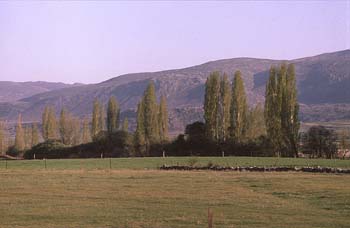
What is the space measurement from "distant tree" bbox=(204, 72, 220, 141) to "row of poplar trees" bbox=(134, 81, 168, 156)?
30.0 ft

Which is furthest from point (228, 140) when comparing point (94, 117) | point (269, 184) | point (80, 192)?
point (80, 192)

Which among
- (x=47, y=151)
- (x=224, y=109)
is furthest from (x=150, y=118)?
(x=47, y=151)

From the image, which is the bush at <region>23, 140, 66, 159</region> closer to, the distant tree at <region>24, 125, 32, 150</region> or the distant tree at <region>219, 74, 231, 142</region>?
the distant tree at <region>24, 125, 32, 150</region>

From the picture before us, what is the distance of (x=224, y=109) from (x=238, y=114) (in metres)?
2.82

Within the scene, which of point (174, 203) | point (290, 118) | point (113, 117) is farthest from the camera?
point (113, 117)

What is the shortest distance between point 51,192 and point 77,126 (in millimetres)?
91321

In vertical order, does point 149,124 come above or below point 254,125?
above

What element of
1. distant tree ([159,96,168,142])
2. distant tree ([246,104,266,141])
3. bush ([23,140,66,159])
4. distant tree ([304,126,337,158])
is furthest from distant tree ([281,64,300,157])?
bush ([23,140,66,159])

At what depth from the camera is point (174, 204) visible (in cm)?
2567

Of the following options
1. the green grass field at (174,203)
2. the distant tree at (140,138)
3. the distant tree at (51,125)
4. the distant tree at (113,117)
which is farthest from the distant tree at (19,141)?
the green grass field at (174,203)

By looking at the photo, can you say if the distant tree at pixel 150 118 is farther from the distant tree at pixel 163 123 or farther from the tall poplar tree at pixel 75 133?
the tall poplar tree at pixel 75 133

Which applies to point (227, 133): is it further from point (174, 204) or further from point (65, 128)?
point (174, 204)

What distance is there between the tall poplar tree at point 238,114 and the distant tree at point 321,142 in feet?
35.5

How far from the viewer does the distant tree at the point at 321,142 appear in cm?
8256
